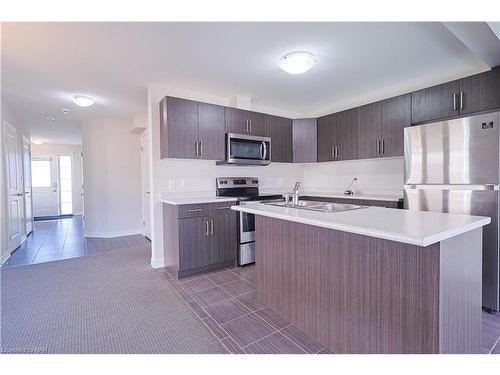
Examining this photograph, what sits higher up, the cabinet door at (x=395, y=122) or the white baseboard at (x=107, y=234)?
the cabinet door at (x=395, y=122)

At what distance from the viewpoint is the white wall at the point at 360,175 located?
358cm

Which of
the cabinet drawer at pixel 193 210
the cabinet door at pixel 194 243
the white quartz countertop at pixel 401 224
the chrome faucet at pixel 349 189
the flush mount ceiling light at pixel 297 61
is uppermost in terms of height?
the flush mount ceiling light at pixel 297 61

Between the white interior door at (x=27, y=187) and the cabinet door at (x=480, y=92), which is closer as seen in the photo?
the cabinet door at (x=480, y=92)

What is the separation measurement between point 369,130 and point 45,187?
9.14 metres

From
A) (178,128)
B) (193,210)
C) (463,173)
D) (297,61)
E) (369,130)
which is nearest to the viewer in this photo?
(463,173)

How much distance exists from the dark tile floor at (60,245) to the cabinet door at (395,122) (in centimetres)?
415

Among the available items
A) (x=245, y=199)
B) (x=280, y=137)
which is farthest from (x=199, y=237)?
(x=280, y=137)

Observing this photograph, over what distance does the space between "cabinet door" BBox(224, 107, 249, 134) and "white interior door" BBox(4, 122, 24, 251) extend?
3.41 meters

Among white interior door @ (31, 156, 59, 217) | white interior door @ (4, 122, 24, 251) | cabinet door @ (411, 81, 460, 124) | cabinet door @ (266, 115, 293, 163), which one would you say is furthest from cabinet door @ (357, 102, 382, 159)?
white interior door @ (31, 156, 59, 217)

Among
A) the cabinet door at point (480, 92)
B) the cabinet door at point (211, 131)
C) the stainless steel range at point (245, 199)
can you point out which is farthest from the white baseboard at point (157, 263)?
the cabinet door at point (480, 92)

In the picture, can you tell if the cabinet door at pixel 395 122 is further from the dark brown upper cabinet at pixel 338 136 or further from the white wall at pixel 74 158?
the white wall at pixel 74 158

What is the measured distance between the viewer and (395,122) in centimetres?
319

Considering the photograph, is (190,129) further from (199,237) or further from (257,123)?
(199,237)
